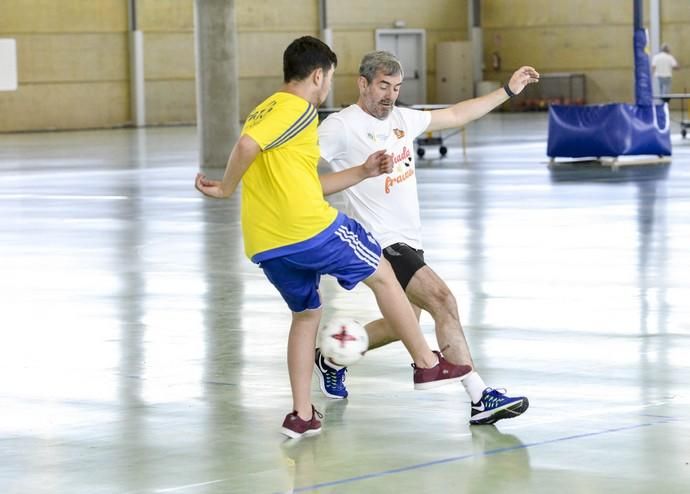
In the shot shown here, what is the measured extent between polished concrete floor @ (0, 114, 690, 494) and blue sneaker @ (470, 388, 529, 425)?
0.08 metres

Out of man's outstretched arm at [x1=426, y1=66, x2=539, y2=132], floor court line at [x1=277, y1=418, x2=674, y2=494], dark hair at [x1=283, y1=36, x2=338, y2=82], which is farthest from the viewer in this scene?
man's outstretched arm at [x1=426, y1=66, x2=539, y2=132]

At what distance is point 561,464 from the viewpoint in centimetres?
651

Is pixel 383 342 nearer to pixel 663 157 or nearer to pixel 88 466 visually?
pixel 88 466

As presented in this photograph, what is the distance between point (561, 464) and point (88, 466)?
6.67 ft

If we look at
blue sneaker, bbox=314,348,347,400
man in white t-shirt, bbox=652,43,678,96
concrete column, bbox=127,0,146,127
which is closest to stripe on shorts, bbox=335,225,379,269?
blue sneaker, bbox=314,348,347,400

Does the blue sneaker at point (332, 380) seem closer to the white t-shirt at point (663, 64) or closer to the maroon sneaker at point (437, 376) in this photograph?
the maroon sneaker at point (437, 376)

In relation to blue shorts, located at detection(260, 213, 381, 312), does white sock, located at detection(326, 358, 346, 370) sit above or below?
below

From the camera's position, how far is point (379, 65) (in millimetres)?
7598

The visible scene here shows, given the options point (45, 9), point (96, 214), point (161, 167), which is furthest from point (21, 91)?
point (96, 214)

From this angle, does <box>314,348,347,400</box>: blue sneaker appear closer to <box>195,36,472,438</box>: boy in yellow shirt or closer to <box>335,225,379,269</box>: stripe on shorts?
<box>195,36,472,438</box>: boy in yellow shirt

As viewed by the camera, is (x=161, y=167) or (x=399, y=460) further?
(x=161, y=167)

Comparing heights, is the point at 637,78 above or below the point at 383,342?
above

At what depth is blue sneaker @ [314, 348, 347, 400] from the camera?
805 centimetres

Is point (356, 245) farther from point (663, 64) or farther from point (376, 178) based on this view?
point (663, 64)
